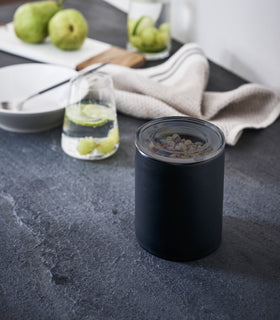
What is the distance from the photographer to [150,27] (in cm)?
126

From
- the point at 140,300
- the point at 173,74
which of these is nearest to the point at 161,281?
the point at 140,300

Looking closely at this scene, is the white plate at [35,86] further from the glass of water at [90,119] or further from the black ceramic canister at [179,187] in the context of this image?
the black ceramic canister at [179,187]

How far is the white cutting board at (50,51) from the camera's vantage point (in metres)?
1.25

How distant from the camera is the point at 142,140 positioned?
0.61m

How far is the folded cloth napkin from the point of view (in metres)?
0.99

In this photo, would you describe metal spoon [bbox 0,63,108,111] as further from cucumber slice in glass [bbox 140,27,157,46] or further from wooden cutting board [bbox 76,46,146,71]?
cucumber slice in glass [bbox 140,27,157,46]

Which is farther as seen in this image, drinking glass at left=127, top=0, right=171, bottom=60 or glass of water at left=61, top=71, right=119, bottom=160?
drinking glass at left=127, top=0, right=171, bottom=60

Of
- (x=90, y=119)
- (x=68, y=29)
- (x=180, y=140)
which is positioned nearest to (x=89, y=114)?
(x=90, y=119)

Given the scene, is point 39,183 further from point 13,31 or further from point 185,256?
point 13,31

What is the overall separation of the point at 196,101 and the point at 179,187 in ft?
1.48

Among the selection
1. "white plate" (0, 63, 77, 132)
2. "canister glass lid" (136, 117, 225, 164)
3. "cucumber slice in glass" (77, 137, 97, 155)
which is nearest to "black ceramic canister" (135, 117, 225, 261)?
"canister glass lid" (136, 117, 225, 164)

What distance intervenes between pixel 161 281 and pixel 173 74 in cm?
64

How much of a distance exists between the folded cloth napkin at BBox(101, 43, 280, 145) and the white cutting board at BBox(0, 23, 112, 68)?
22cm

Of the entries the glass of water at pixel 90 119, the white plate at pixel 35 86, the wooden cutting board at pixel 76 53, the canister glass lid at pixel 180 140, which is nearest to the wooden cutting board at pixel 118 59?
the wooden cutting board at pixel 76 53
